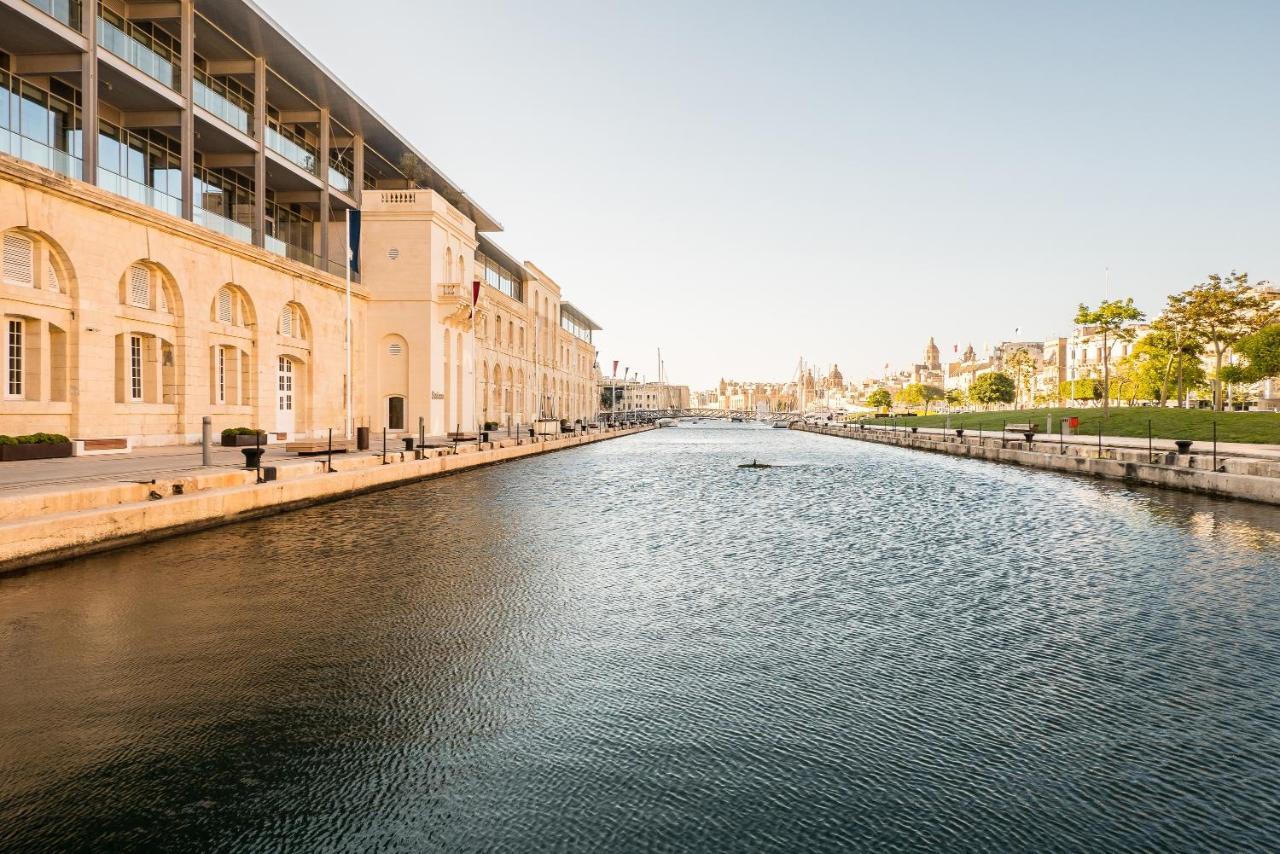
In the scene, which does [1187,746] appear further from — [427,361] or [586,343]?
[586,343]

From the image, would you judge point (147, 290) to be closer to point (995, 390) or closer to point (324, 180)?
point (324, 180)

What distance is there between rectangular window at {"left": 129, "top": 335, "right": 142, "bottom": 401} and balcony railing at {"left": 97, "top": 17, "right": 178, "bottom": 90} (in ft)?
32.3

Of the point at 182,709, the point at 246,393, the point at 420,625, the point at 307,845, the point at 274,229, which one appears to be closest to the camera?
the point at 307,845

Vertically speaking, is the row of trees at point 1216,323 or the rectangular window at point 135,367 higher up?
the row of trees at point 1216,323

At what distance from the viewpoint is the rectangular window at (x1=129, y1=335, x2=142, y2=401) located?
29.4 m

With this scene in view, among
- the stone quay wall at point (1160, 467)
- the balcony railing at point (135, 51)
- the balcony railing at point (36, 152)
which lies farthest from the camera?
the balcony railing at point (135, 51)

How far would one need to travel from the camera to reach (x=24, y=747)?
16.0 feet

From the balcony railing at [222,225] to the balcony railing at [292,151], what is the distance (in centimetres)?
527

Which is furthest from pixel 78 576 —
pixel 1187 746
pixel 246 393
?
pixel 246 393

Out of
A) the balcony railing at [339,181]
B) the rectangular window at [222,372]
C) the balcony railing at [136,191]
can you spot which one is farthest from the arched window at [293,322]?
the balcony railing at [339,181]

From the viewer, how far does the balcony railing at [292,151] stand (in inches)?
1572

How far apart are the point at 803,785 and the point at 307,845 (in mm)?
2563

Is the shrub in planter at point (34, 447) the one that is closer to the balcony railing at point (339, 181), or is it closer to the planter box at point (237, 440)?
the planter box at point (237, 440)

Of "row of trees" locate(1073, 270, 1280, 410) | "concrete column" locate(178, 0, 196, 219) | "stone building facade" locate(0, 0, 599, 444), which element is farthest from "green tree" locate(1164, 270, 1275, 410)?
"concrete column" locate(178, 0, 196, 219)
